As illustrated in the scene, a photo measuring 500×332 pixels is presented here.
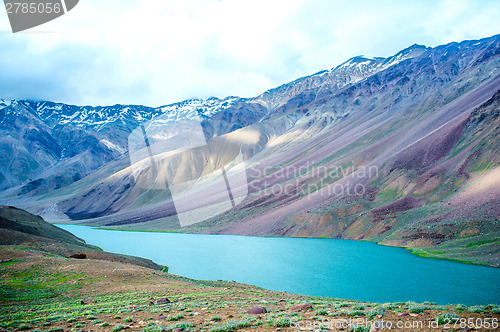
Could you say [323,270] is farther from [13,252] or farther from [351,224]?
[13,252]

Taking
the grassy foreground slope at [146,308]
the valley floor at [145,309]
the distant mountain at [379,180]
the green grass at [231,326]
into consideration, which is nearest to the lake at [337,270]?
Result: the distant mountain at [379,180]

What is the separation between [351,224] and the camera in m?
64.1

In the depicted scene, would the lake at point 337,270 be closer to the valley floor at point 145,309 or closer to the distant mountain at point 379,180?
the distant mountain at point 379,180

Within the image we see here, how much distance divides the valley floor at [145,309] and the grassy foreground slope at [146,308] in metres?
0.03

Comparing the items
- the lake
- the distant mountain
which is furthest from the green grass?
the distant mountain

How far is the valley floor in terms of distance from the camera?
406 inches

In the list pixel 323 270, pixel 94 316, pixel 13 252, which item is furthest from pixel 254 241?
pixel 94 316

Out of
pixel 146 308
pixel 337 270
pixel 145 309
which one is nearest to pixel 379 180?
pixel 337 270

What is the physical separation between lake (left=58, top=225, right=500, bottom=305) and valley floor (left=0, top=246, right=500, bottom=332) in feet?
45.4

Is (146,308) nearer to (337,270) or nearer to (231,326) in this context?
(231,326)

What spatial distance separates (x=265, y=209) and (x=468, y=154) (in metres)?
51.7

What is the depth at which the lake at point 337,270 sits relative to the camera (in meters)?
29.1

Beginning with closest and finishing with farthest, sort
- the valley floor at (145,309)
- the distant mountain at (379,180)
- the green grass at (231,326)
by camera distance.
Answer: the green grass at (231,326) → the valley floor at (145,309) → the distant mountain at (379,180)

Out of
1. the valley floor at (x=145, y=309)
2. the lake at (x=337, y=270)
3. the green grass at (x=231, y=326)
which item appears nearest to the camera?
the green grass at (x=231, y=326)
